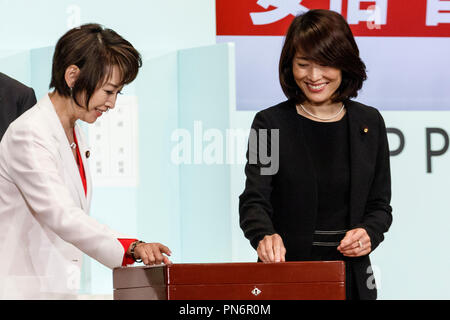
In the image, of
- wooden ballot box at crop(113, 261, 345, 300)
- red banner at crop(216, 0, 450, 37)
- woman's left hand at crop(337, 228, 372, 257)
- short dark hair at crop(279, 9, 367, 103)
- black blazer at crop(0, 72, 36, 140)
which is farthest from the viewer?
red banner at crop(216, 0, 450, 37)

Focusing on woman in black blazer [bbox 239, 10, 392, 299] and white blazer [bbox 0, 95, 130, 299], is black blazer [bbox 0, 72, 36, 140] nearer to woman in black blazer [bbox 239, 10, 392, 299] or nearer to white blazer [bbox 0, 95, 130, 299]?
white blazer [bbox 0, 95, 130, 299]

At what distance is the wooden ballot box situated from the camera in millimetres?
1477

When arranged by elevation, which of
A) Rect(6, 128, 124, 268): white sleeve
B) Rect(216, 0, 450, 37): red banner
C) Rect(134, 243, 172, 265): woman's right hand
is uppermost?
Rect(216, 0, 450, 37): red banner

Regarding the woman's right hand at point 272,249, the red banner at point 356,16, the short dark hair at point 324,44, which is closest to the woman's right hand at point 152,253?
the woman's right hand at point 272,249

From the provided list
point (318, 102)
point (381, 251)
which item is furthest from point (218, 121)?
point (318, 102)

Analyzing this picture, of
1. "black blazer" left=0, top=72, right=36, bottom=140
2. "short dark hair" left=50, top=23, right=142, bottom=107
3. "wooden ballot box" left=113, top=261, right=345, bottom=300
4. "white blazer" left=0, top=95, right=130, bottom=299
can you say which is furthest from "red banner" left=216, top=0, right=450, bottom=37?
"wooden ballot box" left=113, top=261, right=345, bottom=300

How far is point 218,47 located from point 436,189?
47.2 inches

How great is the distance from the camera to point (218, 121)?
3395 millimetres

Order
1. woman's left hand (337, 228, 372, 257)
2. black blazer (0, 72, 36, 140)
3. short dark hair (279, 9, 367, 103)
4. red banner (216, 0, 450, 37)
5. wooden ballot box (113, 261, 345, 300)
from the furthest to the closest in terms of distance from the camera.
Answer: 1. red banner (216, 0, 450, 37)
2. black blazer (0, 72, 36, 140)
3. short dark hair (279, 9, 367, 103)
4. woman's left hand (337, 228, 372, 257)
5. wooden ballot box (113, 261, 345, 300)

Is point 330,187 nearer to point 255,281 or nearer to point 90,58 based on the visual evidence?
point 255,281

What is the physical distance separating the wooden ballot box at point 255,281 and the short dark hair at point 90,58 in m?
0.66

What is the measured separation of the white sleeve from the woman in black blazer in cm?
35

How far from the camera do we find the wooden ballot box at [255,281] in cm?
148
